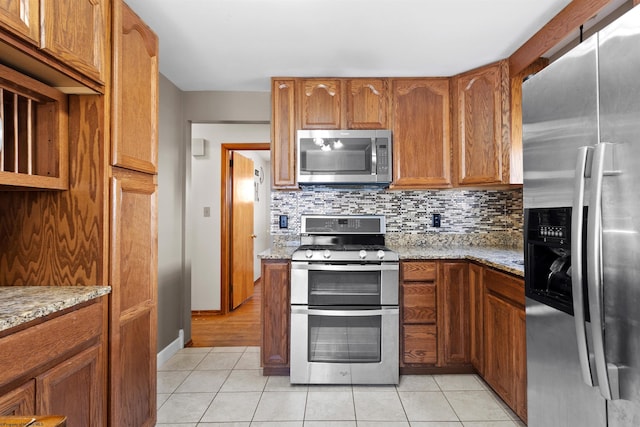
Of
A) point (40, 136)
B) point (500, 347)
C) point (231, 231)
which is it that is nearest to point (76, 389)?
point (40, 136)

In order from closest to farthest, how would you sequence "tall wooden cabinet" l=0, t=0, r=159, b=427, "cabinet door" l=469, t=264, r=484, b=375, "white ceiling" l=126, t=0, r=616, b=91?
"tall wooden cabinet" l=0, t=0, r=159, b=427, "white ceiling" l=126, t=0, r=616, b=91, "cabinet door" l=469, t=264, r=484, b=375

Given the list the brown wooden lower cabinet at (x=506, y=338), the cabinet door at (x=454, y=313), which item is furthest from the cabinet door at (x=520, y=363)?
the cabinet door at (x=454, y=313)

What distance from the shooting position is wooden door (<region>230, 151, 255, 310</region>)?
443 centimetres

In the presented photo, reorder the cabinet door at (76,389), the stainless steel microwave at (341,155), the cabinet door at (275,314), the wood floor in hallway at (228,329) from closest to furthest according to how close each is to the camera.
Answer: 1. the cabinet door at (76,389)
2. the cabinet door at (275,314)
3. the stainless steel microwave at (341,155)
4. the wood floor in hallway at (228,329)

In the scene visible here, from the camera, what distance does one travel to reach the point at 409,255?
259 centimetres

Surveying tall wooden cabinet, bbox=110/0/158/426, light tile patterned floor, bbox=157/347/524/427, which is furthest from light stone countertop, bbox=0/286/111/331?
light tile patterned floor, bbox=157/347/524/427

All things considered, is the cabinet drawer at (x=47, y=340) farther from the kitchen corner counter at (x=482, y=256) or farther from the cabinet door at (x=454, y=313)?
the cabinet door at (x=454, y=313)

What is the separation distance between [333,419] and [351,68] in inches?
93.2

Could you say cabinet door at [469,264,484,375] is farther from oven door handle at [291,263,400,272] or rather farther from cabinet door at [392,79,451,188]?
cabinet door at [392,79,451,188]

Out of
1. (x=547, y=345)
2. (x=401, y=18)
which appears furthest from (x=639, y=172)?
(x=401, y=18)

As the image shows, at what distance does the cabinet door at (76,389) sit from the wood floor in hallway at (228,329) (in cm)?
190

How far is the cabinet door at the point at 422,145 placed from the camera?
2898mm

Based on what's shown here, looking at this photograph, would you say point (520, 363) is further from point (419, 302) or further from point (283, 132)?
point (283, 132)

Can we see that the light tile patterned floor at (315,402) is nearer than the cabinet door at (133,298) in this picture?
No
